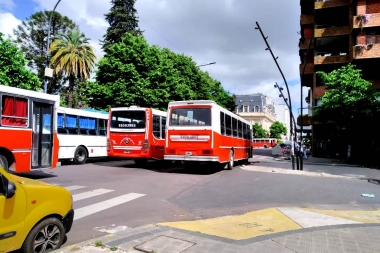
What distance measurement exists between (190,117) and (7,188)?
10.3 metres

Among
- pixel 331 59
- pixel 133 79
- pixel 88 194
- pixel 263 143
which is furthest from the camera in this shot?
pixel 263 143

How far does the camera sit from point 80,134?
663 inches

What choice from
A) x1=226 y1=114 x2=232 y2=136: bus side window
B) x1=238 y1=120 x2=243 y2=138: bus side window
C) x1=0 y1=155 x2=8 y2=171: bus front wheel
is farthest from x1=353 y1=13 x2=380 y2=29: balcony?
x1=0 y1=155 x2=8 y2=171: bus front wheel

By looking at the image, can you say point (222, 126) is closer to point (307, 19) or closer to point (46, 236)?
point (46, 236)

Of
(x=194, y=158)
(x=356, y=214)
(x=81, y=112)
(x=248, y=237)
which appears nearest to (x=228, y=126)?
(x=194, y=158)

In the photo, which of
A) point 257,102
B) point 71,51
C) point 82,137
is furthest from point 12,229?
point 257,102

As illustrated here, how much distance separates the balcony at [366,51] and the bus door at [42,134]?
2905 cm

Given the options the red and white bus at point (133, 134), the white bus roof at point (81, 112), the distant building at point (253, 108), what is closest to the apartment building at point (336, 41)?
the red and white bus at point (133, 134)

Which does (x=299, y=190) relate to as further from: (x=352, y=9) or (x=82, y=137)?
(x=352, y=9)

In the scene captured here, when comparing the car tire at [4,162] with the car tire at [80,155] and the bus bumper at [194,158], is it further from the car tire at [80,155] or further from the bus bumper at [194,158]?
the car tire at [80,155]

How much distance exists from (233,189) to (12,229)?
721 cm

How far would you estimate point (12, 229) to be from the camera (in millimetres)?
3617

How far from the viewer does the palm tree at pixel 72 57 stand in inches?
1277

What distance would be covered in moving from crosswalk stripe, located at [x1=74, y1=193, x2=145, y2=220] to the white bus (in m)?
8.79
